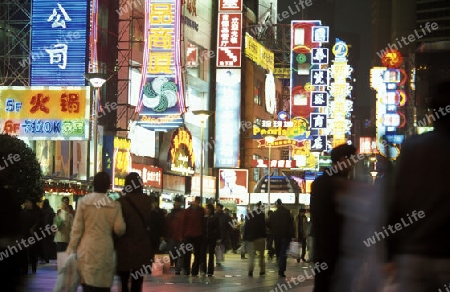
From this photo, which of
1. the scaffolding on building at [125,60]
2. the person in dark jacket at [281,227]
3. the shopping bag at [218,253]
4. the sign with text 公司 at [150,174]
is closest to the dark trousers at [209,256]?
the person in dark jacket at [281,227]

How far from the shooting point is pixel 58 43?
3616 centimetres

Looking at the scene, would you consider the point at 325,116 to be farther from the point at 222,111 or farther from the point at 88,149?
the point at 88,149

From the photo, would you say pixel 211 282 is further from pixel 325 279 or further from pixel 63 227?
pixel 325 279

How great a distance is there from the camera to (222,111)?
58.2 meters

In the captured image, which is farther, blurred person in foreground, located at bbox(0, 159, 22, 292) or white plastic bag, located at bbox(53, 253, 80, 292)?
white plastic bag, located at bbox(53, 253, 80, 292)

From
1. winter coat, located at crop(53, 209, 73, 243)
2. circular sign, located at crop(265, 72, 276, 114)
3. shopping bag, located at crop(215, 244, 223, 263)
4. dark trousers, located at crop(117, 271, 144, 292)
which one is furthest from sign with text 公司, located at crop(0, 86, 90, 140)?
circular sign, located at crop(265, 72, 276, 114)

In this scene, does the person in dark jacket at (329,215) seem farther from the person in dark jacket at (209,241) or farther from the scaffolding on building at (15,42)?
the scaffolding on building at (15,42)

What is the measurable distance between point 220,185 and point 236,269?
29.4 meters

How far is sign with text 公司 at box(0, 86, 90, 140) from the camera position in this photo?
108ft

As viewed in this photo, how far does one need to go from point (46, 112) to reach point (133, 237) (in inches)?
917

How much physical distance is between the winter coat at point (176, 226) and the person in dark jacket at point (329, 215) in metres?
13.7

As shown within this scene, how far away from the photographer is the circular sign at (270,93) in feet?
234

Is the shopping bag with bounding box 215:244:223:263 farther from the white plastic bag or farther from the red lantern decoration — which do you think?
the red lantern decoration

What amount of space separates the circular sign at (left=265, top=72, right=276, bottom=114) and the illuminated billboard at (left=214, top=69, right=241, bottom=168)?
13.2m
